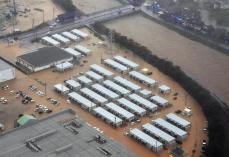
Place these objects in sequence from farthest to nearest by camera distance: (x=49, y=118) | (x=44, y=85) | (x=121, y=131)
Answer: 1. (x=44, y=85)
2. (x=121, y=131)
3. (x=49, y=118)

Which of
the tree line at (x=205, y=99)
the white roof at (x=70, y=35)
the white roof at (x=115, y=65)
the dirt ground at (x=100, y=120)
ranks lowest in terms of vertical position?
the dirt ground at (x=100, y=120)

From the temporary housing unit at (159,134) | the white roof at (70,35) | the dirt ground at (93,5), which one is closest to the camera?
the temporary housing unit at (159,134)

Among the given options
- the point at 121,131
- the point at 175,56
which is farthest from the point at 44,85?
the point at 175,56

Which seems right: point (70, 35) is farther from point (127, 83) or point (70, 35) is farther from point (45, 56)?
point (127, 83)

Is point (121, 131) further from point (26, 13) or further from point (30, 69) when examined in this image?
point (26, 13)

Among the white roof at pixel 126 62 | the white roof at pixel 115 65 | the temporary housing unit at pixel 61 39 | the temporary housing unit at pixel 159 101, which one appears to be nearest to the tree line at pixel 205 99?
the white roof at pixel 126 62

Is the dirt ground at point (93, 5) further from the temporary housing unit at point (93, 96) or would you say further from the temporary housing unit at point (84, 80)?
the temporary housing unit at point (93, 96)
